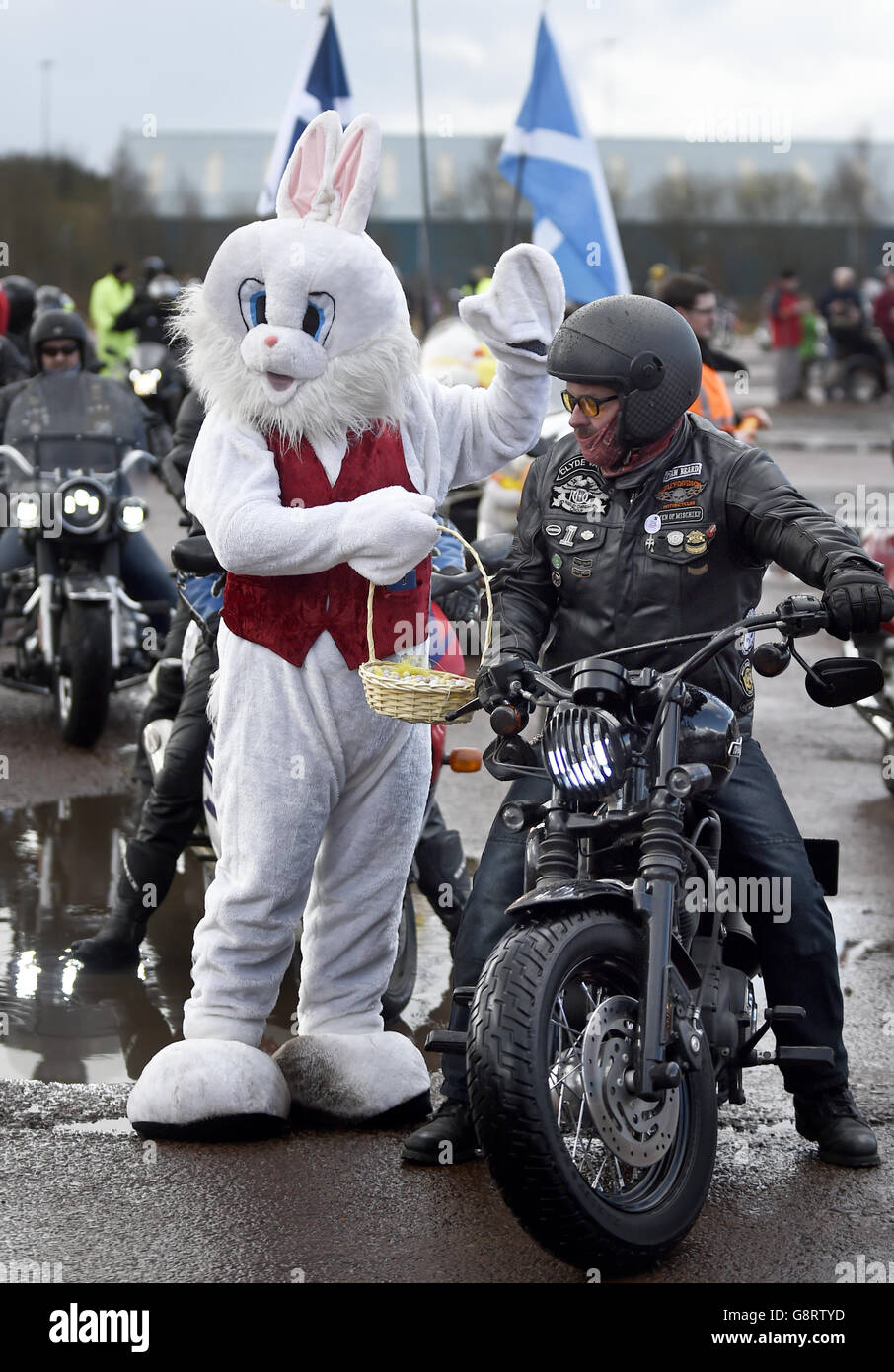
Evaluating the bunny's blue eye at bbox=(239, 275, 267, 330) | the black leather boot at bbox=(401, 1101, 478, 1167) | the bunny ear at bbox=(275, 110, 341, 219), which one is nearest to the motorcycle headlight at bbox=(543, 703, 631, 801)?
the black leather boot at bbox=(401, 1101, 478, 1167)

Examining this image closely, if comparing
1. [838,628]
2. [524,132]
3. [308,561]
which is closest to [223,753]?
[308,561]

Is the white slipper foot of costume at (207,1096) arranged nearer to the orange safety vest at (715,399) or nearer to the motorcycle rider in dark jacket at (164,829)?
the motorcycle rider in dark jacket at (164,829)

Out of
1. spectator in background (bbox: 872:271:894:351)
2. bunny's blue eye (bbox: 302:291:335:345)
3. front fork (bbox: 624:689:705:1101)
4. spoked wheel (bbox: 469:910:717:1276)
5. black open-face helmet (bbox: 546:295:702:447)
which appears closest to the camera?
spoked wheel (bbox: 469:910:717:1276)

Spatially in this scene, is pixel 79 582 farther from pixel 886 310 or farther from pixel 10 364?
pixel 886 310

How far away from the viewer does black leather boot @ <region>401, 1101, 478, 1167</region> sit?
4.32 meters

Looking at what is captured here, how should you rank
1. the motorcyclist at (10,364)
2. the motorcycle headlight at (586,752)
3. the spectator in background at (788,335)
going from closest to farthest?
1. the motorcycle headlight at (586,752)
2. the motorcyclist at (10,364)
3. the spectator in background at (788,335)

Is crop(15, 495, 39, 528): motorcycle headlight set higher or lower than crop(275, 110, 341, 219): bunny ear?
lower

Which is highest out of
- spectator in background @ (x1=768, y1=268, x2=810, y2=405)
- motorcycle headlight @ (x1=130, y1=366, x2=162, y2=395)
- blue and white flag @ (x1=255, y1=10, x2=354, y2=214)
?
blue and white flag @ (x1=255, y1=10, x2=354, y2=214)

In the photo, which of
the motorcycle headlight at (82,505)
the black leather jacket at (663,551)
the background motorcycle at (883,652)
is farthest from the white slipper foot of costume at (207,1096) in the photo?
the motorcycle headlight at (82,505)

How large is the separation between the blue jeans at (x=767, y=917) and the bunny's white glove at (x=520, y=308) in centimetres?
108

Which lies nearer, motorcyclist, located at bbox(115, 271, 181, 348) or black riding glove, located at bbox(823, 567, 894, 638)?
black riding glove, located at bbox(823, 567, 894, 638)

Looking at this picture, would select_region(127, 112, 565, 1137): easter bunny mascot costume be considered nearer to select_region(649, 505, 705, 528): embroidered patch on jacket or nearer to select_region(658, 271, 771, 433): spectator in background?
select_region(649, 505, 705, 528): embroidered patch on jacket

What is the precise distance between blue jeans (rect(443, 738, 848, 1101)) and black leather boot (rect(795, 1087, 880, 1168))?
43mm

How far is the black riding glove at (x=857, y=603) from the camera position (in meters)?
3.83
